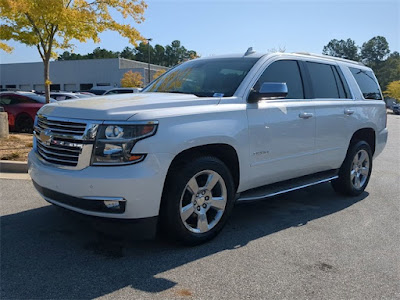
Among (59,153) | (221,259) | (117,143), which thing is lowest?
(221,259)

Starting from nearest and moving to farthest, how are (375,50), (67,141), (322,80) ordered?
(67,141) → (322,80) → (375,50)

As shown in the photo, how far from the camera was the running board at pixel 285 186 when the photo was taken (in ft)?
13.9

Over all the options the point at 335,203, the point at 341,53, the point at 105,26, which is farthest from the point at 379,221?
the point at 341,53

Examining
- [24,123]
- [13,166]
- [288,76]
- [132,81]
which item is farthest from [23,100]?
[132,81]

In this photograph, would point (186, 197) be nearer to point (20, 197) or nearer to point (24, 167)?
point (20, 197)

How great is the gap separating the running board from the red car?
9.22m

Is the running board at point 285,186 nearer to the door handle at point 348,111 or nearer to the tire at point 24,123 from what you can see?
the door handle at point 348,111

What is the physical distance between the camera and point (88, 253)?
3.56 metres

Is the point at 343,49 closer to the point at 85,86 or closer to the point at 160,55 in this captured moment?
the point at 160,55

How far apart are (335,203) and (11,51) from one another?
558 inches

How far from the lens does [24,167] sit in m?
6.82

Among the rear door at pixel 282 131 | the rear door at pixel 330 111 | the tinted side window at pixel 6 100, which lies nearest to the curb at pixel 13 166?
the rear door at pixel 282 131

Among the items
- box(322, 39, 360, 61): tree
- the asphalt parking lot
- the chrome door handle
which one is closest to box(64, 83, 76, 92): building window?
the asphalt parking lot

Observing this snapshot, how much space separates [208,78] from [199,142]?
1277 mm
